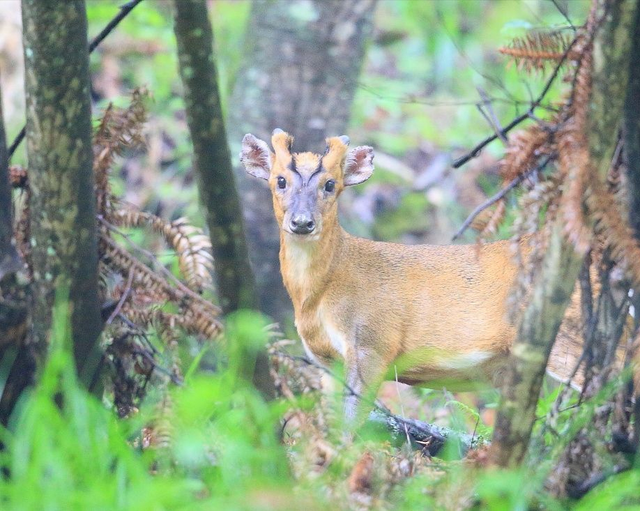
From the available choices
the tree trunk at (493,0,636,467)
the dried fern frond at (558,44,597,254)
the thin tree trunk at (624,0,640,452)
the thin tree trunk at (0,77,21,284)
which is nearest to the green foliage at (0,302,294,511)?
the thin tree trunk at (0,77,21,284)

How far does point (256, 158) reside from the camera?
581 centimetres

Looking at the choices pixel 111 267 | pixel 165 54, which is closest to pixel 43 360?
pixel 111 267

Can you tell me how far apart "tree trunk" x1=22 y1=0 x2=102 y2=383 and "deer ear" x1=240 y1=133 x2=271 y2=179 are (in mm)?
2050

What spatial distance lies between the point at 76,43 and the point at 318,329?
8.81 feet

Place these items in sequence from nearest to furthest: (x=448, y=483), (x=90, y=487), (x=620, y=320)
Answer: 1. (x=90, y=487)
2. (x=448, y=483)
3. (x=620, y=320)

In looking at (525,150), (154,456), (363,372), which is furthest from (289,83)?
(154,456)

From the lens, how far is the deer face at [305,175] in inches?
213

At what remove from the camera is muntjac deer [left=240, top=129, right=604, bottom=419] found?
18.6 feet

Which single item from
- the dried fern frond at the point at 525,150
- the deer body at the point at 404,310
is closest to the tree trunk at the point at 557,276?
the dried fern frond at the point at 525,150

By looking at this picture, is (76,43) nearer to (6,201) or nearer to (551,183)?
(6,201)

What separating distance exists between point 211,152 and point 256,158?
8.42 ft

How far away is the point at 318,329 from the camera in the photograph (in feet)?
19.0

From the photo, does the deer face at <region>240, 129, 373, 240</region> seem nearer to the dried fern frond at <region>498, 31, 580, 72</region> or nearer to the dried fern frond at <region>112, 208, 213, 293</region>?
the dried fern frond at <region>112, 208, 213, 293</region>

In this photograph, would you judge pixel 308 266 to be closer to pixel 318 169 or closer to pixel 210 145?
pixel 318 169
